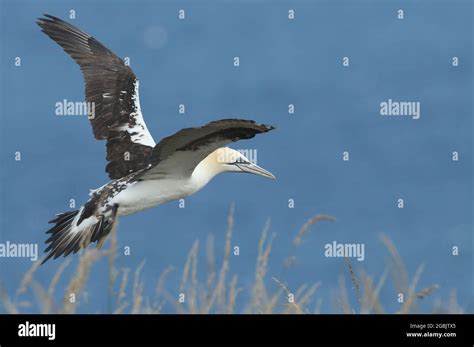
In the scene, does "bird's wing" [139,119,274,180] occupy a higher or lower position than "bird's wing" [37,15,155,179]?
lower

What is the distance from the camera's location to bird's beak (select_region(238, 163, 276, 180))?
43.2 ft

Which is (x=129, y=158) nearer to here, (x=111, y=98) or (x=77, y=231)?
(x=111, y=98)

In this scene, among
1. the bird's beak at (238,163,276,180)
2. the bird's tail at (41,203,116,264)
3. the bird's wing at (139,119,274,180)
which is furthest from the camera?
the bird's beak at (238,163,276,180)

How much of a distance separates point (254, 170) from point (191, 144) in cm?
238

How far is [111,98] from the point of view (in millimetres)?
14078

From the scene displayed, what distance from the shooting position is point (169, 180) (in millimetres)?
12148

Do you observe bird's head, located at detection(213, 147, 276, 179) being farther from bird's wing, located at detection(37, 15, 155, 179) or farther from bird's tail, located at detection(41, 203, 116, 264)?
bird's tail, located at detection(41, 203, 116, 264)

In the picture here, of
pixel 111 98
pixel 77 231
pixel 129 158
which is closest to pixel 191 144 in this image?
pixel 77 231

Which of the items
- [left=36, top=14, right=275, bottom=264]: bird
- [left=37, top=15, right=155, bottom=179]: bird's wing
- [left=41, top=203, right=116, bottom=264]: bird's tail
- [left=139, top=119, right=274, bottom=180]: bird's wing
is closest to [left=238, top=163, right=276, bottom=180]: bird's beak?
[left=36, top=14, right=275, bottom=264]: bird

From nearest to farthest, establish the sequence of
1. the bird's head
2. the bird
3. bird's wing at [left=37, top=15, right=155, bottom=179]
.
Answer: the bird < the bird's head < bird's wing at [left=37, top=15, right=155, bottom=179]

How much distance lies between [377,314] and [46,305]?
211cm

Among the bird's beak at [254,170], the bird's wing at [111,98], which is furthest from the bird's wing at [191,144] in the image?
the bird's beak at [254,170]
